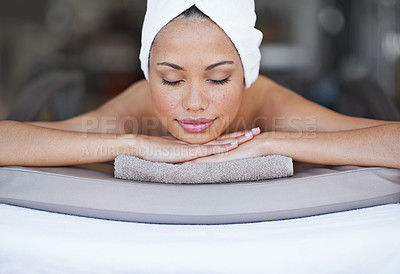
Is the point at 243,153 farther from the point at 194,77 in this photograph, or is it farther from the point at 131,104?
the point at 131,104

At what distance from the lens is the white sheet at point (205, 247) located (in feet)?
2.83

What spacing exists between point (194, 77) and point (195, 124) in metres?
0.15

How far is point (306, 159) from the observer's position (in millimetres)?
1103

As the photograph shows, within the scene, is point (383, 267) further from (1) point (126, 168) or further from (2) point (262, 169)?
(1) point (126, 168)

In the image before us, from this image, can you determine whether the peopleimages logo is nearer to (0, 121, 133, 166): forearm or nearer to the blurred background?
(0, 121, 133, 166): forearm

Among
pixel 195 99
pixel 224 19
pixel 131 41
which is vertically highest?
pixel 131 41

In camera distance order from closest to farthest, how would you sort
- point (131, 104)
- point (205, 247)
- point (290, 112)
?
1. point (205, 247)
2. point (290, 112)
3. point (131, 104)

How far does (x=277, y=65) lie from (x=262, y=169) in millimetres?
4910

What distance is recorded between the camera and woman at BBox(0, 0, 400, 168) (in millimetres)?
1076

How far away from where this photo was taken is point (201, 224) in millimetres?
940

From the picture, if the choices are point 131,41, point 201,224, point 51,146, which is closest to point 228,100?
point 201,224

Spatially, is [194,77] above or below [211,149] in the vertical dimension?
above

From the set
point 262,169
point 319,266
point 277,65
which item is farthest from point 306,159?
point 277,65

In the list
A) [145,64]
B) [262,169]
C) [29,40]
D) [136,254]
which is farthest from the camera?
[29,40]
